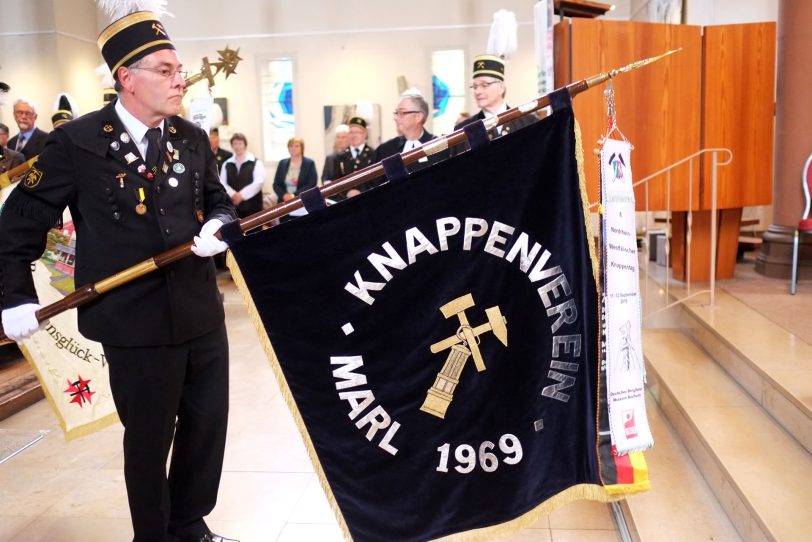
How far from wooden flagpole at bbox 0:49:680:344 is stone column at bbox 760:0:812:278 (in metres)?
3.57

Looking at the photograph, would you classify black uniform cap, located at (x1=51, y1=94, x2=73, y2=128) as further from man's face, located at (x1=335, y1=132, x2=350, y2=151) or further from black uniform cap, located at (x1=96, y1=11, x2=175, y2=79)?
black uniform cap, located at (x1=96, y1=11, x2=175, y2=79)

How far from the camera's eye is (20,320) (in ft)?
6.72

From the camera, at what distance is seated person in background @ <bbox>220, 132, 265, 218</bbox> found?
26.3ft

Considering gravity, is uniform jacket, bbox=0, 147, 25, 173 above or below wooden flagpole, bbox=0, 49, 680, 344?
above

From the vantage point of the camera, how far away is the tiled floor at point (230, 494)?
8.73ft

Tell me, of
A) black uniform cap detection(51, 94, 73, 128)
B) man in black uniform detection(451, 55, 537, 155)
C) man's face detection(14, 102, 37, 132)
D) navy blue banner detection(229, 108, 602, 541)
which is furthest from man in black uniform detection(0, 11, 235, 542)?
man's face detection(14, 102, 37, 132)

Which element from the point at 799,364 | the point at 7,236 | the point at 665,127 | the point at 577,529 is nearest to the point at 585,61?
the point at 665,127

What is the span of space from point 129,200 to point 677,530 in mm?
1981

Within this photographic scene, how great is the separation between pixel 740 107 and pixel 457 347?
3.64 metres

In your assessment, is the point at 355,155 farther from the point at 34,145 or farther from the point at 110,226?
the point at 110,226

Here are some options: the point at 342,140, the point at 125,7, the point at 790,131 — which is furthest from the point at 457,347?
the point at 342,140

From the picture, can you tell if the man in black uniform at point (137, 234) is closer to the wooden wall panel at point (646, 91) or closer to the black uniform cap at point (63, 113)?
the wooden wall panel at point (646, 91)

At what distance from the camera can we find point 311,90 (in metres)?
10.6

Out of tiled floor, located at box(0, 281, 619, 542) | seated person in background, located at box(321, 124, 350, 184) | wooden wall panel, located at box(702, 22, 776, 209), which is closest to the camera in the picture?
tiled floor, located at box(0, 281, 619, 542)
